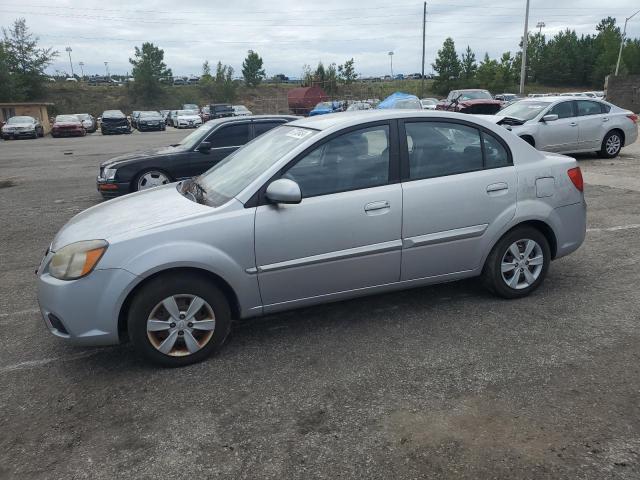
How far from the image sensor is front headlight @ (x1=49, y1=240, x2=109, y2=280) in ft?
11.0

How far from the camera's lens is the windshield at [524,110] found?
40.7 ft

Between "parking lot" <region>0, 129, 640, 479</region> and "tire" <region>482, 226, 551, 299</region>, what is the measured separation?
14cm

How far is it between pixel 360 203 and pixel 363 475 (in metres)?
1.94

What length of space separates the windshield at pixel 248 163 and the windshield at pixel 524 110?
959 centimetres

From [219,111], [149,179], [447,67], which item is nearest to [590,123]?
[149,179]

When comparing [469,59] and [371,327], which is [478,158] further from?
[469,59]

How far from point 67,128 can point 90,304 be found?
107ft

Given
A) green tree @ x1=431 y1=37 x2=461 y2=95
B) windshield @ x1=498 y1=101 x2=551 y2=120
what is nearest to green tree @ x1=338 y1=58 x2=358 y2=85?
green tree @ x1=431 y1=37 x2=461 y2=95

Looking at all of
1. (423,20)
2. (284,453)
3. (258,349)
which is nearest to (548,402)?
(284,453)

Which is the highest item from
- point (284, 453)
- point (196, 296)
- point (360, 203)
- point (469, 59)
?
point (469, 59)

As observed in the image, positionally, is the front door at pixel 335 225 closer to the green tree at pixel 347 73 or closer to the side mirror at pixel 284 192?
the side mirror at pixel 284 192

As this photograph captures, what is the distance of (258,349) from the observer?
3.84 m

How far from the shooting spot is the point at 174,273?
3488 millimetres

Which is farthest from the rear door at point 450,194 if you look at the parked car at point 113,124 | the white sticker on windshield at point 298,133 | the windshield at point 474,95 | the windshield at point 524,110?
the parked car at point 113,124
